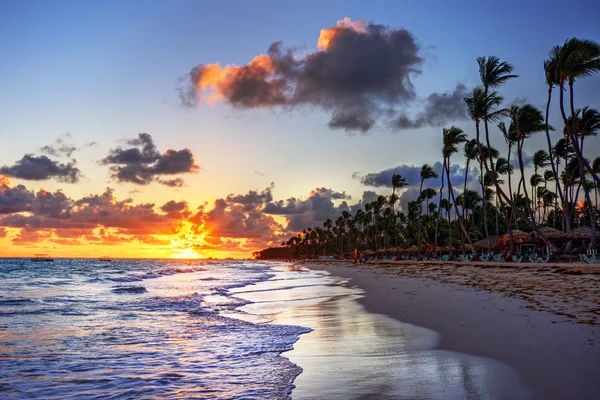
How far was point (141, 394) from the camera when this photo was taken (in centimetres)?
602

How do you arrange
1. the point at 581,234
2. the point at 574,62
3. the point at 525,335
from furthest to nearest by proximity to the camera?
the point at 581,234
the point at 574,62
the point at 525,335

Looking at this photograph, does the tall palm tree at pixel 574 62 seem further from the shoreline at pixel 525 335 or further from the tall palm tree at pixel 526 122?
the shoreline at pixel 525 335

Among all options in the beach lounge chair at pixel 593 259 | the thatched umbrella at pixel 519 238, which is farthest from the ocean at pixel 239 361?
the thatched umbrella at pixel 519 238

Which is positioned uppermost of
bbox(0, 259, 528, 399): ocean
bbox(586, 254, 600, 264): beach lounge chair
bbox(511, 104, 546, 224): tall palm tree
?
bbox(511, 104, 546, 224): tall palm tree

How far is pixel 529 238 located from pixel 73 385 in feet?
144

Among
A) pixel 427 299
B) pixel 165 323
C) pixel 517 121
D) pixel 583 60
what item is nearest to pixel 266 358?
pixel 165 323

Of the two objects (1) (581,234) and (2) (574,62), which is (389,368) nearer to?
(2) (574,62)

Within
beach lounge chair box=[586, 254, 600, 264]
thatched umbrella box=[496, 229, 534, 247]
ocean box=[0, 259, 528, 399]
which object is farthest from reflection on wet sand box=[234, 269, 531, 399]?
thatched umbrella box=[496, 229, 534, 247]

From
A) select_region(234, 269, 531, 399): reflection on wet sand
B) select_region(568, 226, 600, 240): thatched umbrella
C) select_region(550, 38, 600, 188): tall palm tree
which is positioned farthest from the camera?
select_region(568, 226, 600, 240): thatched umbrella

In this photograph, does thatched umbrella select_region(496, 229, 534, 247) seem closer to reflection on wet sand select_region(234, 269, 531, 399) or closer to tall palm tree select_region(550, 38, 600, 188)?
tall palm tree select_region(550, 38, 600, 188)

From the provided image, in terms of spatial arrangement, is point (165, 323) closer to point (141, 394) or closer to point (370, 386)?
point (141, 394)

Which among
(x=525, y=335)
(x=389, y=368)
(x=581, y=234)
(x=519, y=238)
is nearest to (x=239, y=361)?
(x=389, y=368)

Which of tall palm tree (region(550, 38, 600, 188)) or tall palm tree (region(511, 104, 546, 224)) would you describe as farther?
Answer: tall palm tree (region(511, 104, 546, 224))

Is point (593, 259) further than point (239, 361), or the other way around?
point (593, 259)
